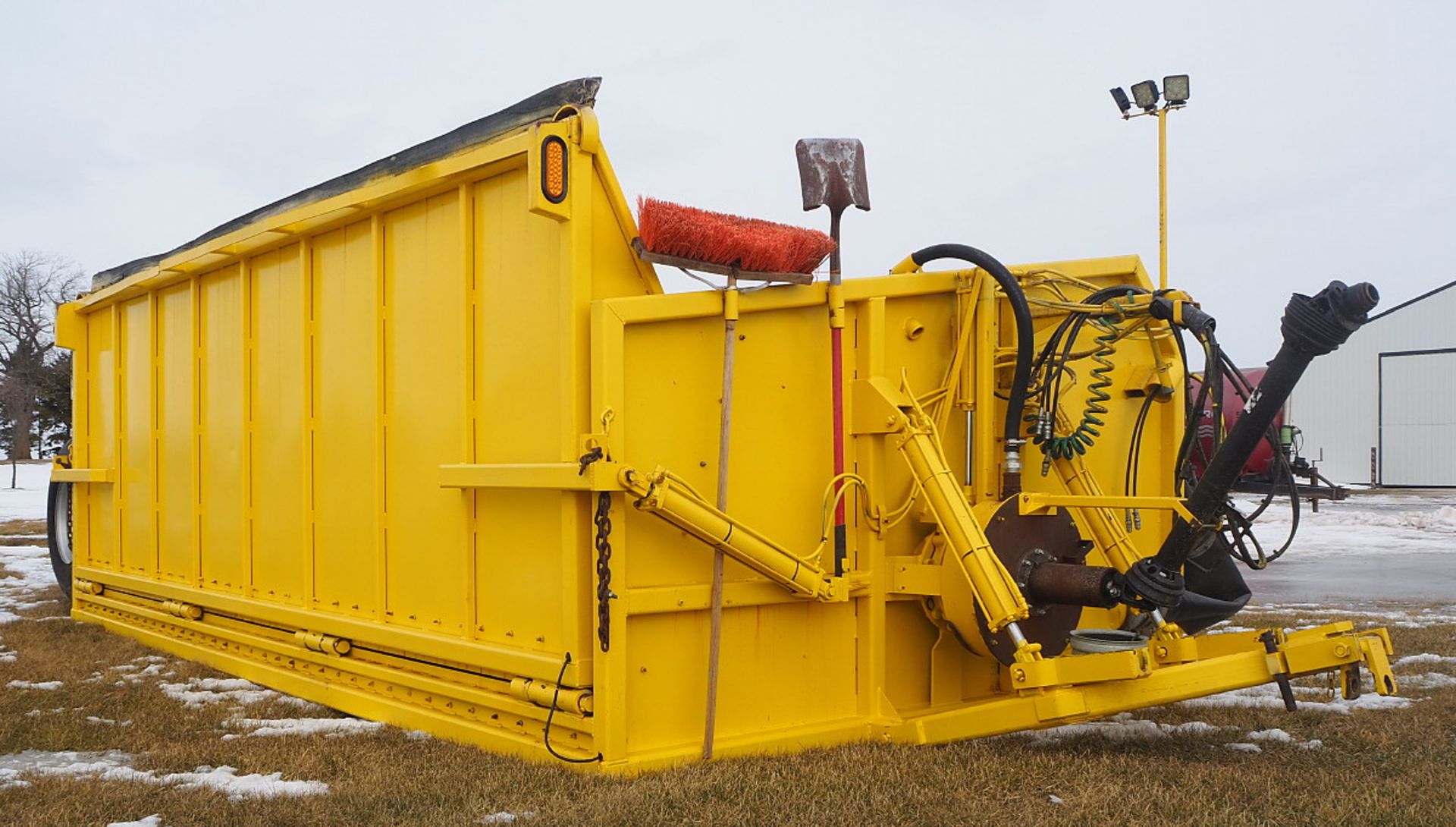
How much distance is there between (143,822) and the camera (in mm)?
3975

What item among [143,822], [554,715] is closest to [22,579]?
[143,822]

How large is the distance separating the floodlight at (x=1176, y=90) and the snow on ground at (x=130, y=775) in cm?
772

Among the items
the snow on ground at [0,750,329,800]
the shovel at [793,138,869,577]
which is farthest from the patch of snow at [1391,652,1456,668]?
the snow on ground at [0,750,329,800]

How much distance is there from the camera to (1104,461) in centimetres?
609

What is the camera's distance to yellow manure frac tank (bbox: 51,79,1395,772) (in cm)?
458

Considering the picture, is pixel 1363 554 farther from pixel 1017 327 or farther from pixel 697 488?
pixel 697 488

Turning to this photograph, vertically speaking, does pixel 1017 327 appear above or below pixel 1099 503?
above

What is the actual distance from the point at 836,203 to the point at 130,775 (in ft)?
12.3

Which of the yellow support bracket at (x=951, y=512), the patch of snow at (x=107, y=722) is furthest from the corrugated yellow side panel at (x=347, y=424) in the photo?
the yellow support bracket at (x=951, y=512)

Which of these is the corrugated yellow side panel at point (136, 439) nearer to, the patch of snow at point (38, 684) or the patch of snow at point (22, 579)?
the patch of snow at point (22, 579)

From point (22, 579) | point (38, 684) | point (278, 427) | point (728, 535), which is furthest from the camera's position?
point (22, 579)

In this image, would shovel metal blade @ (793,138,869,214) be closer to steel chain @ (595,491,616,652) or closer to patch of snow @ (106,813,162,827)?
steel chain @ (595,491,616,652)

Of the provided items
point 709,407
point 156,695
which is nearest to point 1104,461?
point 709,407

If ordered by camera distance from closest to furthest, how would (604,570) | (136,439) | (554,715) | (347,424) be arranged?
(604,570) < (554,715) < (347,424) < (136,439)
